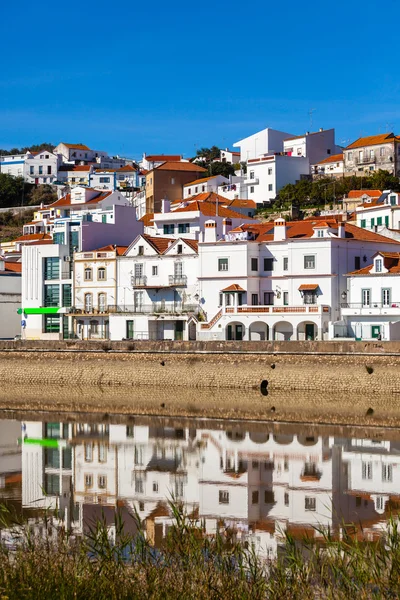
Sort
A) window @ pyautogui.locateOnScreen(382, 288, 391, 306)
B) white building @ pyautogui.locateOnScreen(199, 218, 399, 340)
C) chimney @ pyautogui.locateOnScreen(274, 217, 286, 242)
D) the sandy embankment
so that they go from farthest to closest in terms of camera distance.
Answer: chimney @ pyautogui.locateOnScreen(274, 217, 286, 242) < white building @ pyautogui.locateOnScreen(199, 218, 399, 340) < window @ pyautogui.locateOnScreen(382, 288, 391, 306) < the sandy embankment

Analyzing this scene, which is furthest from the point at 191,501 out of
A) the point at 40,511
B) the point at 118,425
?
the point at 118,425

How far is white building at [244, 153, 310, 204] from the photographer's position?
99938 millimetres

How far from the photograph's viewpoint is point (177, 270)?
61.8 metres

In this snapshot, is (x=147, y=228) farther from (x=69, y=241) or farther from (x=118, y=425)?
(x=118, y=425)

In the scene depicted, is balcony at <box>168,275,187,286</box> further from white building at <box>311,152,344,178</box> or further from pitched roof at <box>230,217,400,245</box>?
white building at <box>311,152,344,178</box>

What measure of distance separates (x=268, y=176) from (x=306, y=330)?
48287 millimetres

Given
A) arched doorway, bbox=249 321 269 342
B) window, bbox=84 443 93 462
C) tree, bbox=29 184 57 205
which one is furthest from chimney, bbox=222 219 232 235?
tree, bbox=29 184 57 205

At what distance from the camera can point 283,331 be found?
54625 millimetres

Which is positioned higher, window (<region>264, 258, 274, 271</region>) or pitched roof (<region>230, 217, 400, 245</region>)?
pitched roof (<region>230, 217, 400, 245</region>)

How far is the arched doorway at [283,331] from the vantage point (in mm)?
54438

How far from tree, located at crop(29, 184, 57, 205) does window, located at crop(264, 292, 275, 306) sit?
82.2m

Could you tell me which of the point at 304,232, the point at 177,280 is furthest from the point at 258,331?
the point at 177,280

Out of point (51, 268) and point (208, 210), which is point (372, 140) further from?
point (51, 268)

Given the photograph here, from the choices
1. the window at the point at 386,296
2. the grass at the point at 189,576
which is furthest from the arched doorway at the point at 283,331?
the grass at the point at 189,576
